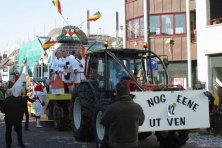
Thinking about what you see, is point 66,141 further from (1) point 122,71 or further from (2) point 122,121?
(2) point 122,121

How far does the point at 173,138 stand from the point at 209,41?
11687 mm

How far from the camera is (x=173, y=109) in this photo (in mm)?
9414

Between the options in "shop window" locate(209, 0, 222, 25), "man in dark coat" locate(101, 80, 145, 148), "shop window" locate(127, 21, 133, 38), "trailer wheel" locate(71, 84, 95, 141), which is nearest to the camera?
"man in dark coat" locate(101, 80, 145, 148)

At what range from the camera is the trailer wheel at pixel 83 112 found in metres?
11.1

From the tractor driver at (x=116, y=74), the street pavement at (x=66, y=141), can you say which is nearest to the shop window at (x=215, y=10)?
the street pavement at (x=66, y=141)

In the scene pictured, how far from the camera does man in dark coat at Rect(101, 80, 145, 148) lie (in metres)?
6.00

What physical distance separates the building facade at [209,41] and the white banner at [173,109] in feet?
38.2


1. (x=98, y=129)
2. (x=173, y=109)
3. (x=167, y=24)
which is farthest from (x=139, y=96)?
(x=167, y=24)

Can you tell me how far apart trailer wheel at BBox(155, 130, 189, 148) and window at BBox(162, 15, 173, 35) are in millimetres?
19410

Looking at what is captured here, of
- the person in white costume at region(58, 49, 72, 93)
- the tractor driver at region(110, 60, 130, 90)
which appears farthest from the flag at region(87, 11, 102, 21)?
the tractor driver at region(110, 60, 130, 90)

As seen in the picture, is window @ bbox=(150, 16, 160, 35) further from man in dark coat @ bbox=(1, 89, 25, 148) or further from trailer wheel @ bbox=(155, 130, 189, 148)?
man in dark coat @ bbox=(1, 89, 25, 148)

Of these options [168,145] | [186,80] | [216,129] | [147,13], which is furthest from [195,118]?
[147,13]

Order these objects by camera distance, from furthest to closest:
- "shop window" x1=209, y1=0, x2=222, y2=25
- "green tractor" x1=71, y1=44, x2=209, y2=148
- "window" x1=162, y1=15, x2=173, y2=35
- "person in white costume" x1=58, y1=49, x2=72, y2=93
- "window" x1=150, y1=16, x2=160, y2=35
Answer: "window" x1=150, y1=16, x2=160, y2=35
"window" x1=162, y1=15, x2=173, y2=35
"shop window" x1=209, y1=0, x2=222, y2=25
"person in white costume" x1=58, y1=49, x2=72, y2=93
"green tractor" x1=71, y1=44, x2=209, y2=148

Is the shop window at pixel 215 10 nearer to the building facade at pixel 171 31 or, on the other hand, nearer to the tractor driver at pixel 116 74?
the building facade at pixel 171 31
